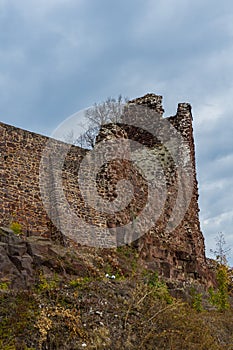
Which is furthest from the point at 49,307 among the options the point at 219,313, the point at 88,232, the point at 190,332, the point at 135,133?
the point at 135,133

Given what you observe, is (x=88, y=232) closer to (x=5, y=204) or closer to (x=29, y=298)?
(x=5, y=204)

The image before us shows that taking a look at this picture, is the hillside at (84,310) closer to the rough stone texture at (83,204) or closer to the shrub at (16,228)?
the rough stone texture at (83,204)

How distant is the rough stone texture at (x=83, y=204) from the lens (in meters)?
18.3

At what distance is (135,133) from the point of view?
2728 cm

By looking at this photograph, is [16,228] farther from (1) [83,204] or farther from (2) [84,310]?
(2) [84,310]

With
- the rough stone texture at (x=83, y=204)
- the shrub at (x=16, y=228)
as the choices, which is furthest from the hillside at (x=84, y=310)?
the shrub at (x=16, y=228)

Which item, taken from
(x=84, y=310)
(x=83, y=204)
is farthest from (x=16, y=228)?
(x=84, y=310)

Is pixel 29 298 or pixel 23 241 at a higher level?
pixel 23 241

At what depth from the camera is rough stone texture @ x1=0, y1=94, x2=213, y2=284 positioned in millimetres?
18344

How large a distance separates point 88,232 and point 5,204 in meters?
2.93

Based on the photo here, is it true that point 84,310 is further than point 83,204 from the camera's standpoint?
No

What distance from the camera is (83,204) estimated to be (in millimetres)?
20078

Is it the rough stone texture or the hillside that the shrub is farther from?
the hillside

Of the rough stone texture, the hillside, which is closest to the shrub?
the rough stone texture
